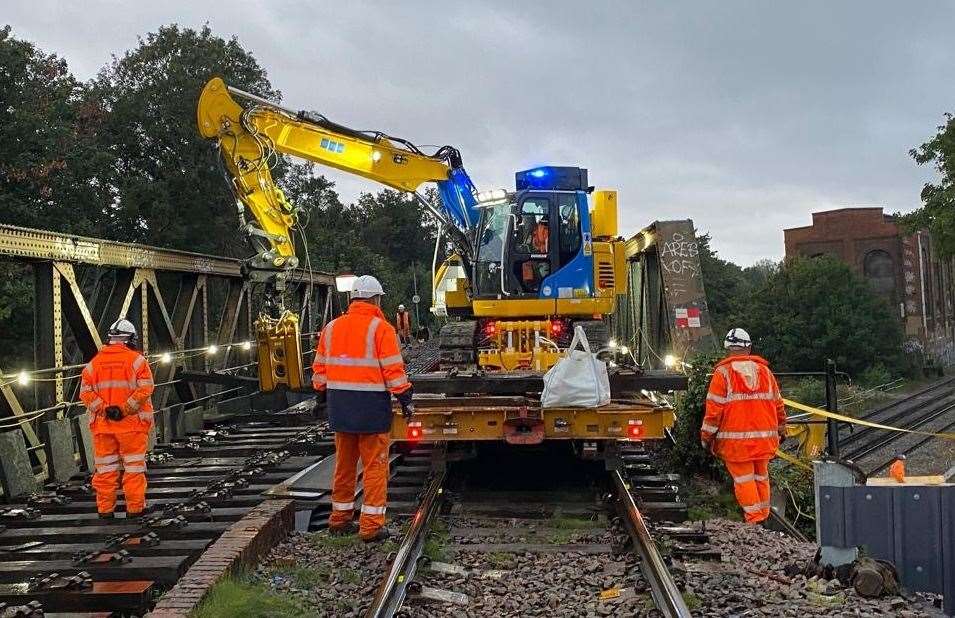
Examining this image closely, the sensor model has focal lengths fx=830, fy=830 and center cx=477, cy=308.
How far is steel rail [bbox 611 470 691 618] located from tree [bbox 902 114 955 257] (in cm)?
2813

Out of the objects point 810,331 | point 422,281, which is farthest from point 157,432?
point 422,281

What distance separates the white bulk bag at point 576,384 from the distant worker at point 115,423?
133 inches

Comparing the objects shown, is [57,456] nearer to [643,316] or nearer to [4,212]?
[643,316]

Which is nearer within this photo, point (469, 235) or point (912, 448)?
point (469, 235)

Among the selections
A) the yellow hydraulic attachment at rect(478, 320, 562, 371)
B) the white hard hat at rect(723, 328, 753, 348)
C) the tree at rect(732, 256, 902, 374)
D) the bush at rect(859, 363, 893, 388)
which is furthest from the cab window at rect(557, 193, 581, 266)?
the tree at rect(732, 256, 902, 374)

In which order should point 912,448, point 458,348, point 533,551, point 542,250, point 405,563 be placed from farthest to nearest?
point 912,448
point 542,250
point 458,348
point 533,551
point 405,563

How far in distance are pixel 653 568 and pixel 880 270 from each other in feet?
173

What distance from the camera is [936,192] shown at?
3127 cm

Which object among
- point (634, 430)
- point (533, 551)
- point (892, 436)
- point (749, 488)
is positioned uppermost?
point (634, 430)

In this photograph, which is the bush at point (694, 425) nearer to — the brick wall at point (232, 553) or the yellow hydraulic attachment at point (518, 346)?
the yellow hydraulic attachment at point (518, 346)

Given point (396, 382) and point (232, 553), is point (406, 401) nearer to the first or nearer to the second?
point (396, 382)

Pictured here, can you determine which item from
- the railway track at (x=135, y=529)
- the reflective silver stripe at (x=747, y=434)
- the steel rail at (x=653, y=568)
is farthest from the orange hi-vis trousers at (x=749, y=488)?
the railway track at (x=135, y=529)

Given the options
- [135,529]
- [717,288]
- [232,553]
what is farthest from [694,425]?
[717,288]

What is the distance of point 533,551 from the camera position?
5895 mm
